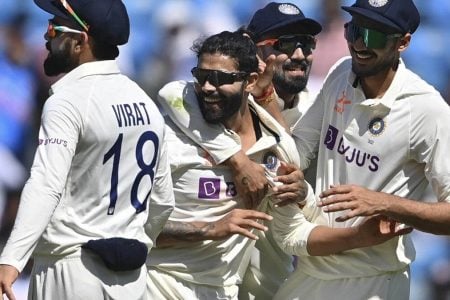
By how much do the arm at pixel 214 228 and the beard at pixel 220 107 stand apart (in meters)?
0.41

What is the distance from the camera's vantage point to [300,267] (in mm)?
5797

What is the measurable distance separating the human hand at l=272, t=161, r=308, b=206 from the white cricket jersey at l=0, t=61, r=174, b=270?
2.22 ft

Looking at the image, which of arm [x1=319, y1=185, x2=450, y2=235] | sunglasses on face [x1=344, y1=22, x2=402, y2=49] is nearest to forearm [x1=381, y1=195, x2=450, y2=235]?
arm [x1=319, y1=185, x2=450, y2=235]

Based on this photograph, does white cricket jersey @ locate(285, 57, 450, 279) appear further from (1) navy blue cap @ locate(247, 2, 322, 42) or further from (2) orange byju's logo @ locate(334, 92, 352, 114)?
(1) navy blue cap @ locate(247, 2, 322, 42)

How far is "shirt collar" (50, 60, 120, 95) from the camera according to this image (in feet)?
15.6

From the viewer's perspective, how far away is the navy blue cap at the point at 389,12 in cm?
548

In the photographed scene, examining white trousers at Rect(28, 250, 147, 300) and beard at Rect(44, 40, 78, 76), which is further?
beard at Rect(44, 40, 78, 76)

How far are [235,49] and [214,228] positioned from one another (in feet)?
2.59

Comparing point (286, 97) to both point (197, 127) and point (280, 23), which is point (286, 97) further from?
point (197, 127)

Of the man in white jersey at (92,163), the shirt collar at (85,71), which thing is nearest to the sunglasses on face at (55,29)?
the man in white jersey at (92,163)

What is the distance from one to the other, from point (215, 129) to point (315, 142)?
53 cm

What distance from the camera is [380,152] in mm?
5500

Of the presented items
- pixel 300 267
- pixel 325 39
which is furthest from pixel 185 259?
pixel 325 39

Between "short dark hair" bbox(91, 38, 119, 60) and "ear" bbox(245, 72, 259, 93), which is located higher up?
"short dark hair" bbox(91, 38, 119, 60)
